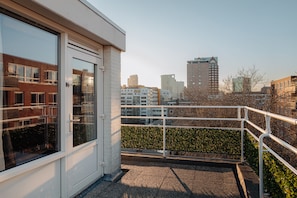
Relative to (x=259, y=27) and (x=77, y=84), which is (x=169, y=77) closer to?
(x=259, y=27)

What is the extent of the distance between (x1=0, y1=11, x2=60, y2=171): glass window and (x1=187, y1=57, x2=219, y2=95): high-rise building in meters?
13.2

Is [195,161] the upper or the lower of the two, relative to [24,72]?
lower

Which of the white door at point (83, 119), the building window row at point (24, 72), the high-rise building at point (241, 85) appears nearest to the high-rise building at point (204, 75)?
the high-rise building at point (241, 85)

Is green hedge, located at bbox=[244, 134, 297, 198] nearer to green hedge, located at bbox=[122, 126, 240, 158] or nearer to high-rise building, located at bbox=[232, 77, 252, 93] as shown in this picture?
green hedge, located at bbox=[122, 126, 240, 158]

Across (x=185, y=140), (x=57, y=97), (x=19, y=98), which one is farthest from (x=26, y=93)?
(x=185, y=140)

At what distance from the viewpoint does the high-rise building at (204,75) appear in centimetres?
1526

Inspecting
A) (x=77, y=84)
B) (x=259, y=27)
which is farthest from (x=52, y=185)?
(x=259, y=27)

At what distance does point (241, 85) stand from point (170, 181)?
11.7 metres

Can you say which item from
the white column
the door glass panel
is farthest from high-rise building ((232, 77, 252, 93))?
the door glass panel

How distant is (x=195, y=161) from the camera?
13.6 feet

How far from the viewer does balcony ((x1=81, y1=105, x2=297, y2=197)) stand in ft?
8.23

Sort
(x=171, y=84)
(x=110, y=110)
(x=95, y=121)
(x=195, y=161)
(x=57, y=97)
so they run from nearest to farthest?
(x=57, y=97) → (x=95, y=121) → (x=110, y=110) → (x=195, y=161) → (x=171, y=84)

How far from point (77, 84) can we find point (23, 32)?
0.98 meters

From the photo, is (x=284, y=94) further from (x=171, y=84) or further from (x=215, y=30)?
(x=171, y=84)
